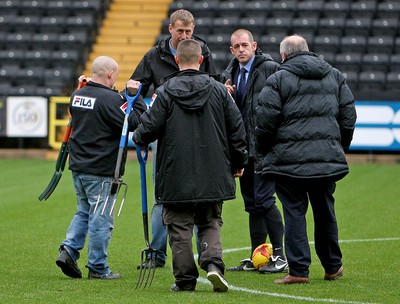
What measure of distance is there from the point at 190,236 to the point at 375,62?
1631cm

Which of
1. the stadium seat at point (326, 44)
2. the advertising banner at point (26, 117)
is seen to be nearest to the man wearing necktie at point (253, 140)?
the advertising banner at point (26, 117)

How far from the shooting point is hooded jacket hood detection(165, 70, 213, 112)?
7738mm

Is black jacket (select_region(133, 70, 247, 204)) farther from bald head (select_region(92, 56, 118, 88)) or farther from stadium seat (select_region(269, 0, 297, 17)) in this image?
stadium seat (select_region(269, 0, 297, 17))

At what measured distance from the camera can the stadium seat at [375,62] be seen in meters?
23.3

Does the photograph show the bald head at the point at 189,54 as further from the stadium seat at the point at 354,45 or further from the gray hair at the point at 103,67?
the stadium seat at the point at 354,45

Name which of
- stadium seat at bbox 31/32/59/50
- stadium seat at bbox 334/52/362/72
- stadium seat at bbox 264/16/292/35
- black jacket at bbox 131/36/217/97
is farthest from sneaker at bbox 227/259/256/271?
stadium seat at bbox 31/32/59/50

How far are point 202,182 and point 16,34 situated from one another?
1957cm

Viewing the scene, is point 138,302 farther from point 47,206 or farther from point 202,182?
point 47,206

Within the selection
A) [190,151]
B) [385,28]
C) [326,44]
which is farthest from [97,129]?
[385,28]

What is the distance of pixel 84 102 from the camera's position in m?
8.68

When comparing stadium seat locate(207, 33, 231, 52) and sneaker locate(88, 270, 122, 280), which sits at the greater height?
stadium seat locate(207, 33, 231, 52)

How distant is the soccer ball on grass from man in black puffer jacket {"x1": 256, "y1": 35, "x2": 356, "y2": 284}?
82cm

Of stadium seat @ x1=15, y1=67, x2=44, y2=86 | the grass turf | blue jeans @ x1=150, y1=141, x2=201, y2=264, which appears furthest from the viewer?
stadium seat @ x1=15, y1=67, x2=44, y2=86

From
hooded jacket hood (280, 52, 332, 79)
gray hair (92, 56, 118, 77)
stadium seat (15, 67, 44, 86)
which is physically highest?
hooded jacket hood (280, 52, 332, 79)
